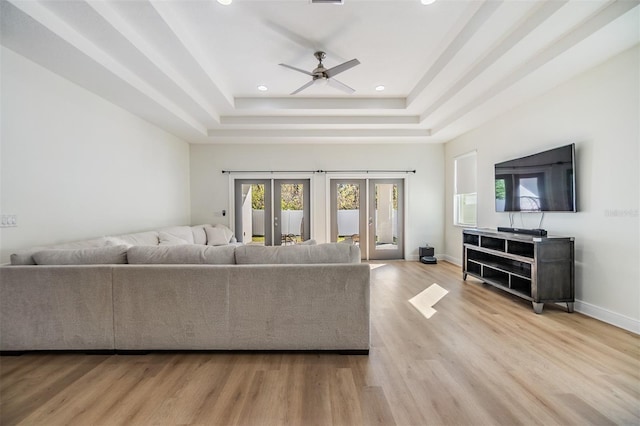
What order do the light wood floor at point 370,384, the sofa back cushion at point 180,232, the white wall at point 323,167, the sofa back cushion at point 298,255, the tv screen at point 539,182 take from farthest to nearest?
1. the white wall at point 323,167
2. the sofa back cushion at point 180,232
3. the tv screen at point 539,182
4. the sofa back cushion at point 298,255
5. the light wood floor at point 370,384

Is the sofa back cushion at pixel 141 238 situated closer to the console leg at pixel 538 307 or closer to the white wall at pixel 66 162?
the white wall at pixel 66 162

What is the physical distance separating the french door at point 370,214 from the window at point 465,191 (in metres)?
1.15

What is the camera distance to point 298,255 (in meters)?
2.27

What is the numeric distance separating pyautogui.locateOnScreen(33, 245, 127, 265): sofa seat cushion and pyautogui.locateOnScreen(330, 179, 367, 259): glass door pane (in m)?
4.47

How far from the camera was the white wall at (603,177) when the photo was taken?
8.38 ft

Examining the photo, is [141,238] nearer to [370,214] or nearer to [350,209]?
[350,209]

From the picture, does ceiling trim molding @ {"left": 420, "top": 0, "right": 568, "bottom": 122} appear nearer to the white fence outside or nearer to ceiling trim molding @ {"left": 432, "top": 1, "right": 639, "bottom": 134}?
ceiling trim molding @ {"left": 432, "top": 1, "right": 639, "bottom": 134}

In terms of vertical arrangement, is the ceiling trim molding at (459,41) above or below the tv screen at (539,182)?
above

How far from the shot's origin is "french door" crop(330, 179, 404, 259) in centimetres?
621

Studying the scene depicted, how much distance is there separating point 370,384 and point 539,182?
334cm

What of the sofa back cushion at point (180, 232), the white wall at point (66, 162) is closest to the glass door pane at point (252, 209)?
the sofa back cushion at point (180, 232)

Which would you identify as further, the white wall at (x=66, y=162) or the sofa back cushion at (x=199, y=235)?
the sofa back cushion at (x=199, y=235)

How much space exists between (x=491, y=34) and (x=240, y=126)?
4126 mm

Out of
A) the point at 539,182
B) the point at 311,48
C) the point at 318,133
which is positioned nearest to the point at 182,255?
the point at 311,48
